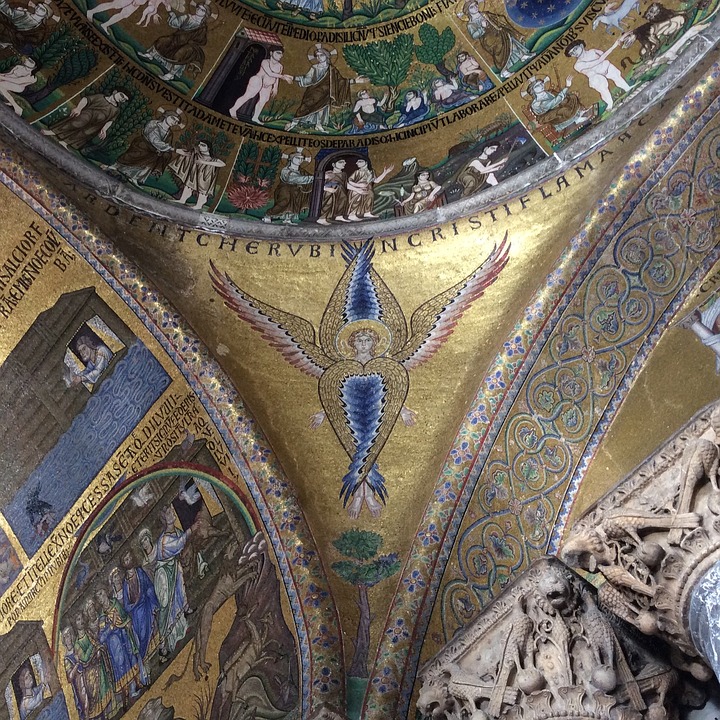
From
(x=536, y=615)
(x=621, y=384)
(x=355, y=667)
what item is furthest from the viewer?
(x=355, y=667)

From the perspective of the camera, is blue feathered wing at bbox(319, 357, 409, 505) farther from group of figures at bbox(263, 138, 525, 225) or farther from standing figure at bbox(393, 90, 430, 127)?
standing figure at bbox(393, 90, 430, 127)

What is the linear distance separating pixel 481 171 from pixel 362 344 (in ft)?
4.64

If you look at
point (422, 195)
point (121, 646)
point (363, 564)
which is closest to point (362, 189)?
point (422, 195)

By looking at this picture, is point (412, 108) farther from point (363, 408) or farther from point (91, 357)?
point (91, 357)

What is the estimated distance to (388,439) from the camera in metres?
7.55

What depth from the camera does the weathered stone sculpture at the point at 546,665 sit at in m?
5.55

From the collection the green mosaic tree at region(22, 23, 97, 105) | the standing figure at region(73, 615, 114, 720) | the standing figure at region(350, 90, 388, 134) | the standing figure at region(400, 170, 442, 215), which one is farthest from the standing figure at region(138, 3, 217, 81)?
the standing figure at region(73, 615, 114, 720)

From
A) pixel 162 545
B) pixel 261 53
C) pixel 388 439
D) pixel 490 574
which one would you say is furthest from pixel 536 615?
pixel 261 53

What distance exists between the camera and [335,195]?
793 cm

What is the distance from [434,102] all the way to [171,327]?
241cm

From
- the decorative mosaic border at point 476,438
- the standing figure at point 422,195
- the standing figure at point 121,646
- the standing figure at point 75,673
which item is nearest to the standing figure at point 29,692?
the standing figure at point 75,673

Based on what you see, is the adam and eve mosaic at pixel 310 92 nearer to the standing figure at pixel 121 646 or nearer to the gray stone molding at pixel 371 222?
the gray stone molding at pixel 371 222

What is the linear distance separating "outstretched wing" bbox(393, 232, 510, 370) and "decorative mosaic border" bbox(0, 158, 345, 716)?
46.2 inches

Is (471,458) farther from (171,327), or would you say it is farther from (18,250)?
(18,250)
